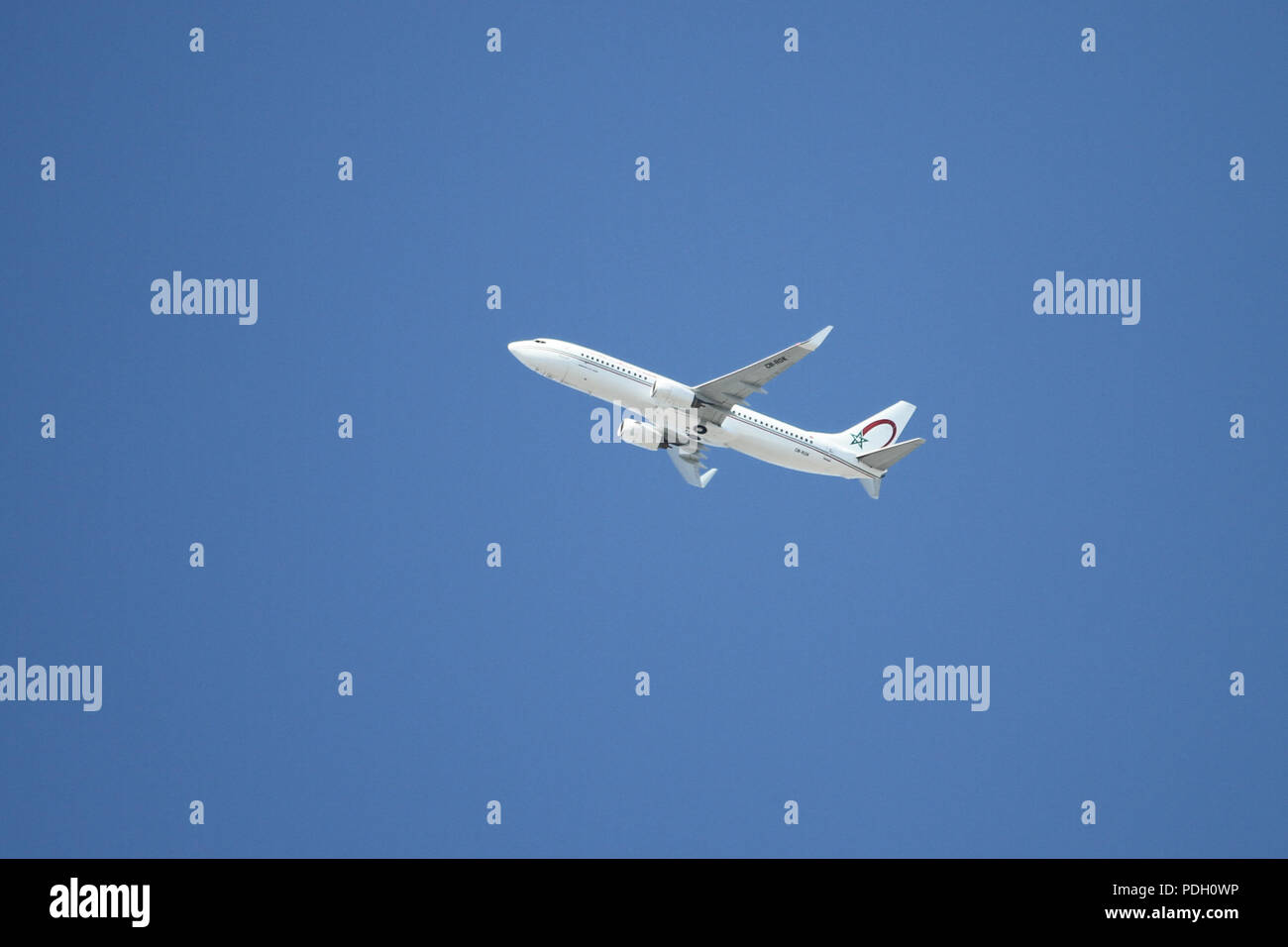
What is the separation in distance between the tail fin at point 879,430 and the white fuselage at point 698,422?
55.1 inches

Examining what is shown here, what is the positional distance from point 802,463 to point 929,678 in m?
21.2

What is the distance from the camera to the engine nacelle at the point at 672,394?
72.9 m

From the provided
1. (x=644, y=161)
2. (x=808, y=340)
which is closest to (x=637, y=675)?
(x=808, y=340)

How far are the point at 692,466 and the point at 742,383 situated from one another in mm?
6850

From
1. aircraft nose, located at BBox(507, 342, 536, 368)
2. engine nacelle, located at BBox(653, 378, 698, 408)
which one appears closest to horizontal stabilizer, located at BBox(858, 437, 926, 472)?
engine nacelle, located at BBox(653, 378, 698, 408)

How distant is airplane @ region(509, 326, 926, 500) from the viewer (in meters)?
72.2

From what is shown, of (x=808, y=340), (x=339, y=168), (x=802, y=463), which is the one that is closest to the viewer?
(x=808, y=340)

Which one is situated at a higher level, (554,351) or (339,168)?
(339,168)

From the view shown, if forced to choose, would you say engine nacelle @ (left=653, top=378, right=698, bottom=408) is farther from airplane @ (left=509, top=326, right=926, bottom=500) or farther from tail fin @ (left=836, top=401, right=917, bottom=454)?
tail fin @ (left=836, top=401, right=917, bottom=454)

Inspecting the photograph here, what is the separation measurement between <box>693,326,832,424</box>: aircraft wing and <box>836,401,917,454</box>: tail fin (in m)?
7.27

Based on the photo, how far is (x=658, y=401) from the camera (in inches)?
2879

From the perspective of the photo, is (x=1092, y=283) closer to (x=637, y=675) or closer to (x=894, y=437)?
(x=894, y=437)

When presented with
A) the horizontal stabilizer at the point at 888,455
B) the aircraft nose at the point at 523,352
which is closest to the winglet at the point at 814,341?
the horizontal stabilizer at the point at 888,455

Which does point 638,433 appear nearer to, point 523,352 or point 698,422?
point 698,422
